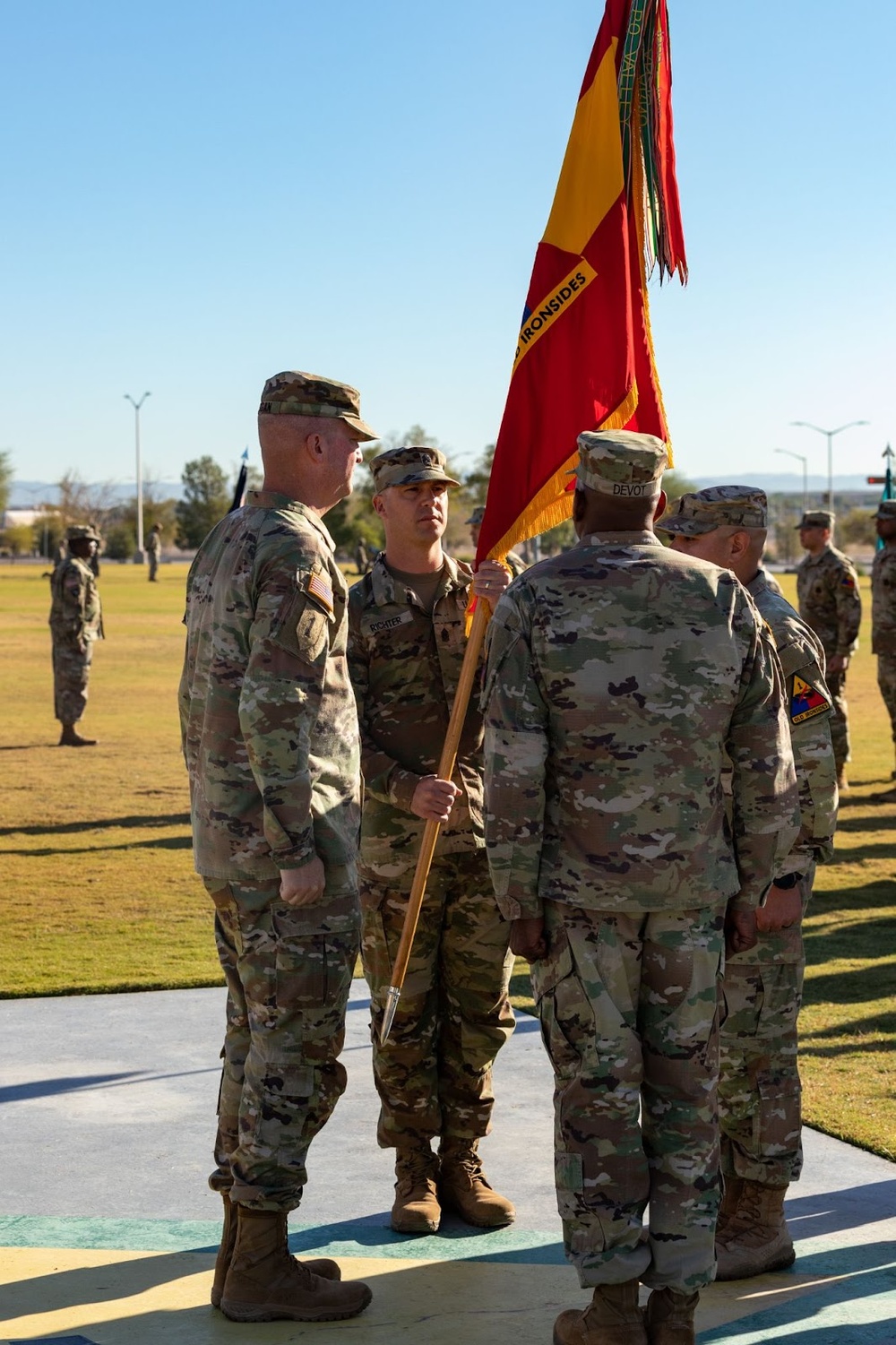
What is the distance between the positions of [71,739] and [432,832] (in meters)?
14.3

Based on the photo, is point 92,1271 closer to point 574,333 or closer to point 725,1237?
point 725,1237

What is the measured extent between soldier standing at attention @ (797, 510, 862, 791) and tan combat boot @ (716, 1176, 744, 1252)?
9338 millimetres

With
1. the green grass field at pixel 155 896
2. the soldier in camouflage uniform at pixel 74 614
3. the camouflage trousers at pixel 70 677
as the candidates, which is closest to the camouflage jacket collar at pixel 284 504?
the green grass field at pixel 155 896

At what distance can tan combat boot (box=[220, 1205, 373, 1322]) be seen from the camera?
13.1 ft

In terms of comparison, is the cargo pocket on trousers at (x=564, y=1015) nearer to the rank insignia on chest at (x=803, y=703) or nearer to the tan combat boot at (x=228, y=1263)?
the tan combat boot at (x=228, y=1263)

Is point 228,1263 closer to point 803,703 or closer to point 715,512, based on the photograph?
point 803,703

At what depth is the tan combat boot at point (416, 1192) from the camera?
4570 mm

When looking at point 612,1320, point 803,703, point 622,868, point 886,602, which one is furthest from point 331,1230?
point 886,602

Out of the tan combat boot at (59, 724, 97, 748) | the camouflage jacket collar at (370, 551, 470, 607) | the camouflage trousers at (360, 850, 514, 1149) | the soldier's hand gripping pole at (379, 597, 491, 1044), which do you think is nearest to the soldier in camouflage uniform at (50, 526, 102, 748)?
the tan combat boot at (59, 724, 97, 748)

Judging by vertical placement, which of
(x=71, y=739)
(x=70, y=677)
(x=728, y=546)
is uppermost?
(x=728, y=546)

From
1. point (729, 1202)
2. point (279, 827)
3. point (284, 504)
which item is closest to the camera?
point (279, 827)

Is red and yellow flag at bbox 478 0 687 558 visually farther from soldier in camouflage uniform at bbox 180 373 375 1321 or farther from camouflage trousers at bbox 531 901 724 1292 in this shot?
camouflage trousers at bbox 531 901 724 1292

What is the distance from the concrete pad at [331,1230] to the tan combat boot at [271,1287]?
0.03 m

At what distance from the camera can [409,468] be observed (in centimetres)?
482
